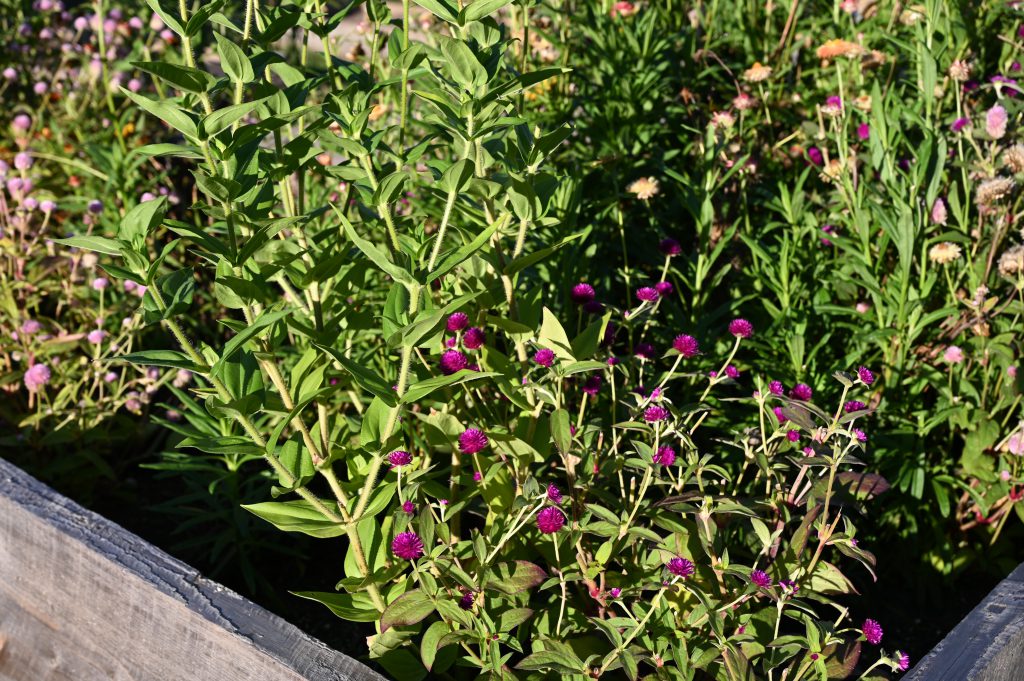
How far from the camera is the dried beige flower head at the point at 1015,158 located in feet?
7.08

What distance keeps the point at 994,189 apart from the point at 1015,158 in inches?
3.1

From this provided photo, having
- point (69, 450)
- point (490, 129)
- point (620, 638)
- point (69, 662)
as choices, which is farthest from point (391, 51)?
point (69, 450)

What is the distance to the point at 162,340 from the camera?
2.96m

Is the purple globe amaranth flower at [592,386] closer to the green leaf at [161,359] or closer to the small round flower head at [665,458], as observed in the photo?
the small round flower head at [665,458]

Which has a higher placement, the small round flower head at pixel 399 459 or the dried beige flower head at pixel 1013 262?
the dried beige flower head at pixel 1013 262

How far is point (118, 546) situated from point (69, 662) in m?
0.32

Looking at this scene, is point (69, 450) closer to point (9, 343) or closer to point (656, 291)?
point (9, 343)

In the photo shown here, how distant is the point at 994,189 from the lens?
7.14ft

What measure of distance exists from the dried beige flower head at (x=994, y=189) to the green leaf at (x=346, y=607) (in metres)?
1.57

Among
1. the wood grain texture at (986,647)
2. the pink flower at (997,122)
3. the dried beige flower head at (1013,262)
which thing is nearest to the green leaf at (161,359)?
the wood grain texture at (986,647)

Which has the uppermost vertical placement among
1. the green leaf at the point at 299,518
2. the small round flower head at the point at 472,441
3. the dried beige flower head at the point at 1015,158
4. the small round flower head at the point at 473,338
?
the dried beige flower head at the point at 1015,158

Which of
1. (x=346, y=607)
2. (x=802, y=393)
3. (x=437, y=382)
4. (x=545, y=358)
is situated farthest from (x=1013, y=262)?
(x=346, y=607)

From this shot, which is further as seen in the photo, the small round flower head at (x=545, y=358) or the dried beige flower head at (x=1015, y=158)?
the dried beige flower head at (x=1015, y=158)

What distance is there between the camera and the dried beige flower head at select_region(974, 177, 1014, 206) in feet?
7.14
